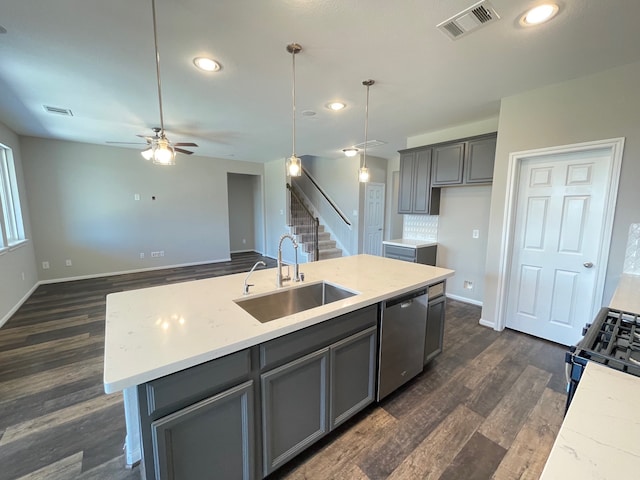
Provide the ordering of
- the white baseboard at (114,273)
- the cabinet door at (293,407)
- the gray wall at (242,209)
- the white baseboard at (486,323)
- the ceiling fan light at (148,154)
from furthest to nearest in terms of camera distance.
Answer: the gray wall at (242,209), the white baseboard at (114,273), the white baseboard at (486,323), the ceiling fan light at (148,154), the cabinet door at (293,407)

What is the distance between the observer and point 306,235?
21.5 ft

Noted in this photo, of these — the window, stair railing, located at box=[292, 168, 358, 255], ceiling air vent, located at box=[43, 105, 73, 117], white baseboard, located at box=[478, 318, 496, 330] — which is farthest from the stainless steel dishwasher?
the window

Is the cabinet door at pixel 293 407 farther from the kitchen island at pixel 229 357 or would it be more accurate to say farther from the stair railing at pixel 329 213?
the stair railing at pixel 329 213

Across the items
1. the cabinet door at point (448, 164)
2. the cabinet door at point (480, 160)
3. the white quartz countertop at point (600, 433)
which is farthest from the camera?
the cabinet door at point (448, 164)

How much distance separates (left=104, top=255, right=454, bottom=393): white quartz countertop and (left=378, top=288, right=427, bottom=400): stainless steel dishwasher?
0.40 feet

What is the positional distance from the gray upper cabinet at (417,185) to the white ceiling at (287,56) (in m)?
0.69

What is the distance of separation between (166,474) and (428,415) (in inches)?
66.4

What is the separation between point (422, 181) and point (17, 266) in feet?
20.9

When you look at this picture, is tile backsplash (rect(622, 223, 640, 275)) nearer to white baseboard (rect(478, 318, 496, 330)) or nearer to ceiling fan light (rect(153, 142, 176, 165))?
white baseboard (rect(478, 318, 496, 330))

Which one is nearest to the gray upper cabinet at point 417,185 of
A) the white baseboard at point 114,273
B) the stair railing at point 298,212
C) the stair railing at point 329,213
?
the stair railing at point 329,213

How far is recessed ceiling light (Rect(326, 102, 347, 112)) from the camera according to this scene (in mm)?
3145

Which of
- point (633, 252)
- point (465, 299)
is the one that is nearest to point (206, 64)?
point (633, 252)

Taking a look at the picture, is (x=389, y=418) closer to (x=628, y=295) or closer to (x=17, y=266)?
(x=628, y=295)

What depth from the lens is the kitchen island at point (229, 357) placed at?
3.32 feet
